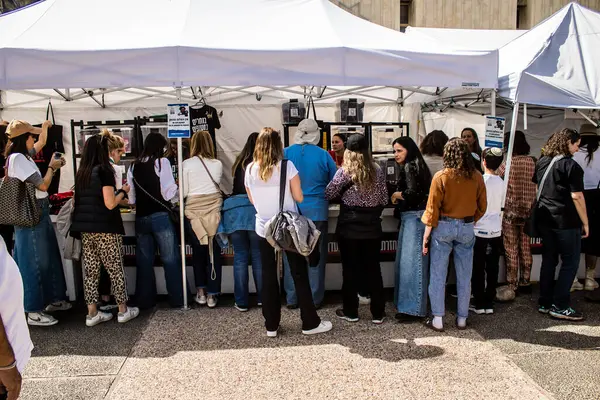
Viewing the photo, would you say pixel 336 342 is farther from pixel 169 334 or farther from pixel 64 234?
pixel 64 234

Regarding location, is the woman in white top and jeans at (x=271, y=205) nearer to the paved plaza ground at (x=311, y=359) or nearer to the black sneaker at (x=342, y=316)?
the paved plaza ground at (x=311, y=359)

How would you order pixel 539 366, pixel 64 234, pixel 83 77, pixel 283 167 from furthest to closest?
pixel 64 234 < pixel 83 77 < pixel 283 167 < pixel 539 366

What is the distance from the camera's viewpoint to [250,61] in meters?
4.57

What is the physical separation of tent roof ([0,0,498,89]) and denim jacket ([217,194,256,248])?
3.72 feet

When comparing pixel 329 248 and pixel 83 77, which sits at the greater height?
pixel 83 77

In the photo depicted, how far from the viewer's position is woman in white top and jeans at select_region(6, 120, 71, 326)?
4426mm

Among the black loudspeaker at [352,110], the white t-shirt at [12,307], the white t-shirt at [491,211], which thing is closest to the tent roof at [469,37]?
the black loudspeaker at [352,110]

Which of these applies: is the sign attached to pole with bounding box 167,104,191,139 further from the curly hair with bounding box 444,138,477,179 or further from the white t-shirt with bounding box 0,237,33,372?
the white t-shirt with bounding box 0,237,33,372

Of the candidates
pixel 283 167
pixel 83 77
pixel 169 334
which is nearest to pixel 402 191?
pixel 283 167

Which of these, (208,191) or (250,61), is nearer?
(250,61)

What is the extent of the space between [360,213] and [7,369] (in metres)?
3.10

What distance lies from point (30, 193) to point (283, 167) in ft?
7.21

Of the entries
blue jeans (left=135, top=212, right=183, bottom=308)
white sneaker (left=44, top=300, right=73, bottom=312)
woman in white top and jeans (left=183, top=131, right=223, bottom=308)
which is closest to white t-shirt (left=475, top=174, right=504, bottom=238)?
woman in white top and jeans (left=183, top=131, right=223, bottom=308)

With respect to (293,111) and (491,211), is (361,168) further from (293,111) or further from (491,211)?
(293,111)
